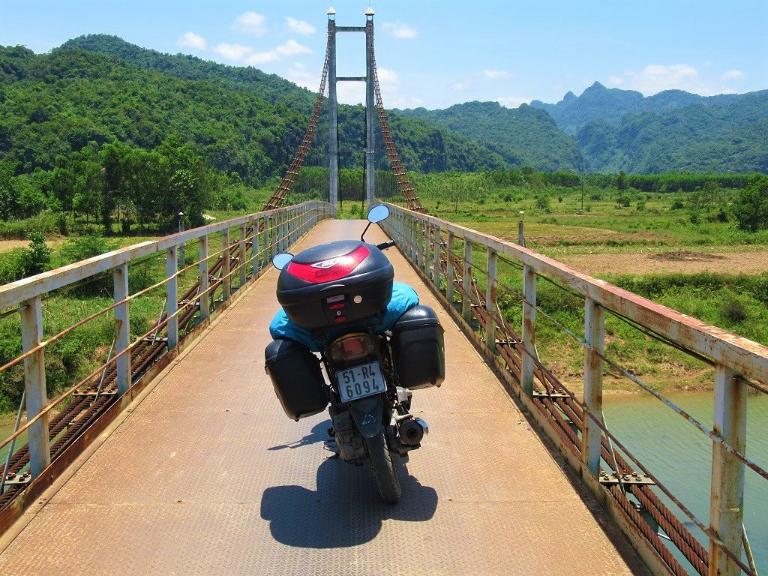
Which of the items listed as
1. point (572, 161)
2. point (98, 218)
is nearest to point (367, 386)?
point (98, 218)

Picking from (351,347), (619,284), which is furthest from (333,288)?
(619,284)

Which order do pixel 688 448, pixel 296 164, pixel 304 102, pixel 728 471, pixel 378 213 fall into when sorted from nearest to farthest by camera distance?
pixel 728 471 < pixel 378 213 < pixel 688 448 < pixel 296 164 < pixel 304 102

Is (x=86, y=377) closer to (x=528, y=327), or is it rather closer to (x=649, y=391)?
(x=528, y=327)

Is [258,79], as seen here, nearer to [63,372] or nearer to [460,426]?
[63,372]

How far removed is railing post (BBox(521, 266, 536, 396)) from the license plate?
1338 mm

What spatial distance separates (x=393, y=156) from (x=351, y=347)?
30.8 meters

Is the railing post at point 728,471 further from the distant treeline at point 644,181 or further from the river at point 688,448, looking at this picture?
the distant treeline at point 644,181

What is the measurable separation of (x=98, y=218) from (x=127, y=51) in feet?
264

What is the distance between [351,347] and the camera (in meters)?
2.84

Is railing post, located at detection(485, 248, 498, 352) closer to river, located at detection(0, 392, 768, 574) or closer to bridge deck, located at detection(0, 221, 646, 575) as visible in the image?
bridge deck, located at detection(0, 221, 646, 575)

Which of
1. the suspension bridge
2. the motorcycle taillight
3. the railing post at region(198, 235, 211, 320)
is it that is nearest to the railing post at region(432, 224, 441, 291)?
the railing post at region(198, 235, 211, 320)

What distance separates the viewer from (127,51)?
107 m

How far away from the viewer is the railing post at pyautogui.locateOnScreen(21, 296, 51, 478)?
2.96 meters

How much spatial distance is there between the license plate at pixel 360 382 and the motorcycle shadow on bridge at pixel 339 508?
1.46 feet
